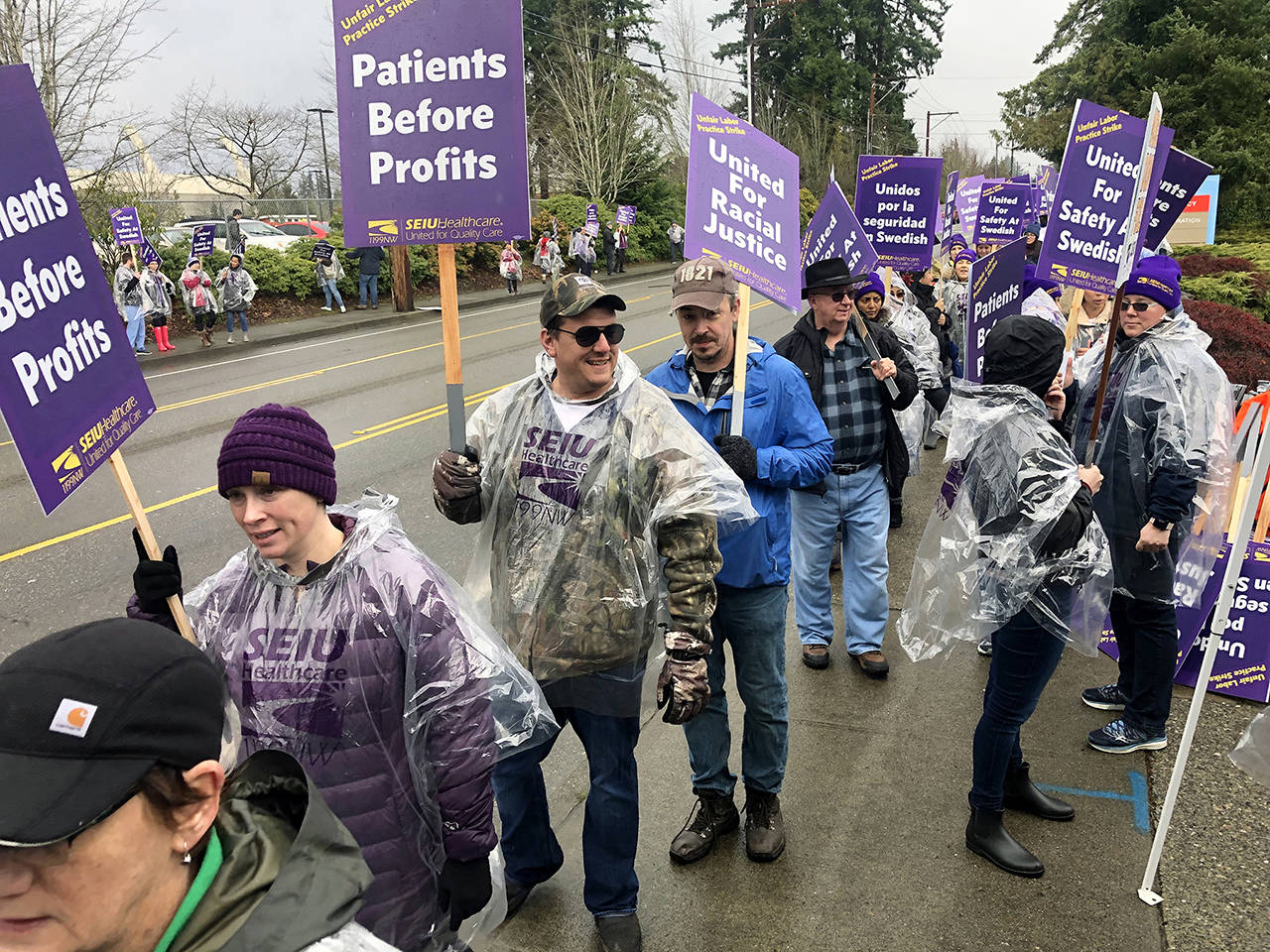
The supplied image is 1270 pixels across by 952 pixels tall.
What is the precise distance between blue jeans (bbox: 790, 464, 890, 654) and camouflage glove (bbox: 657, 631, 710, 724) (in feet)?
7.37

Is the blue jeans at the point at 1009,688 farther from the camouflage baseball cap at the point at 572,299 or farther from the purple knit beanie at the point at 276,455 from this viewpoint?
the purple knit beanie at the point at 276,455

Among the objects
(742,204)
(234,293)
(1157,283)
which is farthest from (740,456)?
(234,293)

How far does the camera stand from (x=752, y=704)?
11.0 ft

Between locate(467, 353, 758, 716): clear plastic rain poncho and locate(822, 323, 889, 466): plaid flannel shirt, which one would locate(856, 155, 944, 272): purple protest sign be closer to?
locate(822, 323, 889, 466): plaid flannel shirt

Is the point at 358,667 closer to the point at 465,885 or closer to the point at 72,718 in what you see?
the point at 465,885

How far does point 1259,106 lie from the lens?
2327 centimetres

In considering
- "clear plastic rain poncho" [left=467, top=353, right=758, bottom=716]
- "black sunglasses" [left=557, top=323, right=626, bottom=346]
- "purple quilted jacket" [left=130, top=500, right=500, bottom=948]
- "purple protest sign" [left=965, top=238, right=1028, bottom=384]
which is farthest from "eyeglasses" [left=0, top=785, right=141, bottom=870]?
"purple protest sign" [left=965, top=238, right=1028, bottom=384]

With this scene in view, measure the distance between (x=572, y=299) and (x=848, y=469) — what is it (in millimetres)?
2491

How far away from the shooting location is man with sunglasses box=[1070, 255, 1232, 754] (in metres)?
3.59

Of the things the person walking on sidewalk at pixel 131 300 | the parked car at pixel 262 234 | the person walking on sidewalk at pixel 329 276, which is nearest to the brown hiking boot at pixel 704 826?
the person walking on sidewalk at pixel 131 300

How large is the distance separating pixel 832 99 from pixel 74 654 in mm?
54029

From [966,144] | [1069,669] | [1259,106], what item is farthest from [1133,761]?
[966,144]

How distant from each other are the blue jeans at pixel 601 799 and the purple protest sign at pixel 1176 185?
4.38 m

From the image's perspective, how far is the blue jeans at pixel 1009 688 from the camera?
123 inches
